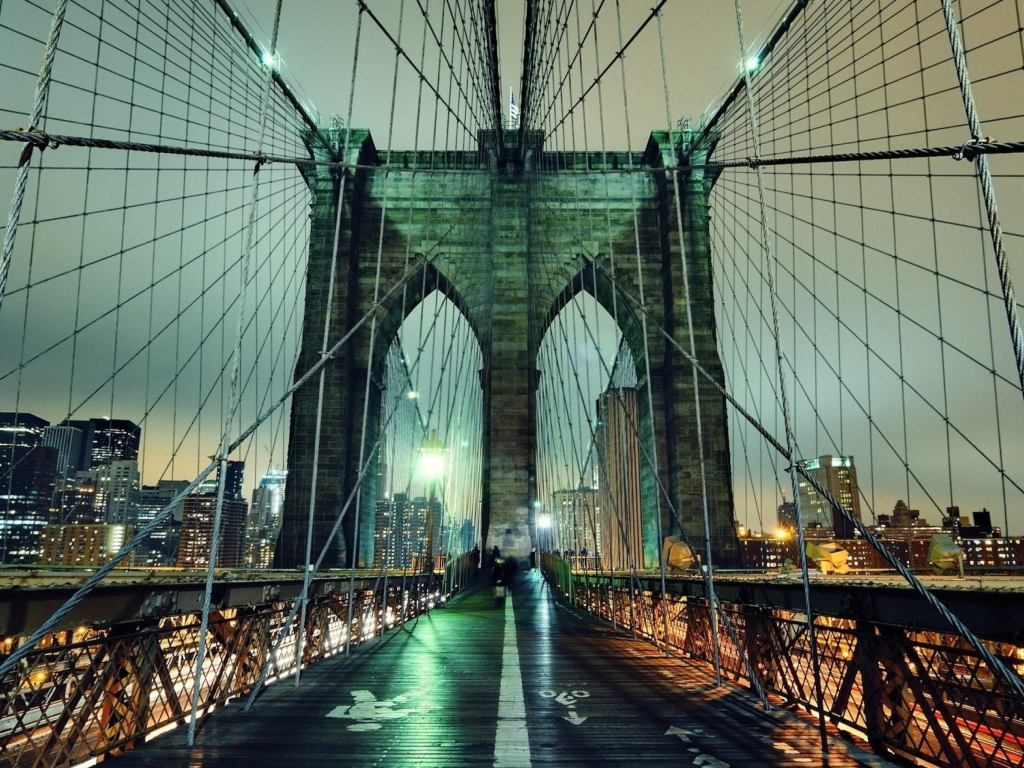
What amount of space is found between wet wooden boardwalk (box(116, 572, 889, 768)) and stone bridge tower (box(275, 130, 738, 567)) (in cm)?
1144

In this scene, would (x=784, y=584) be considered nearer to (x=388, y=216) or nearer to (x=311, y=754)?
(x=311, y=754)

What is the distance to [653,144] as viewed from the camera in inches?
757

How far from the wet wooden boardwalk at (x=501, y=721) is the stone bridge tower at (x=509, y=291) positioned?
1144 centimetres

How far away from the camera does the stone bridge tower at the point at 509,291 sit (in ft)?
57.1

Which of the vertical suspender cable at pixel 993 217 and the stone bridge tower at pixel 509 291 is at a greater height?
the stone bridge tower at pixel 509 291

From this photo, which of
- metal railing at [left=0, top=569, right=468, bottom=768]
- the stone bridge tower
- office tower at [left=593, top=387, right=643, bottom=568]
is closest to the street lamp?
office tower at [left=593, top=387, right=643, bottom=568]

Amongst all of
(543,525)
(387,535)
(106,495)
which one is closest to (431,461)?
(387,535)

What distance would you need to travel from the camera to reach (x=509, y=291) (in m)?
19.1

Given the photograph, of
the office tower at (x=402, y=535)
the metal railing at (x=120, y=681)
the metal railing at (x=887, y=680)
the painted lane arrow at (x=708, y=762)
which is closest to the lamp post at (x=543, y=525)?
the office tower at (x=402, y=535)

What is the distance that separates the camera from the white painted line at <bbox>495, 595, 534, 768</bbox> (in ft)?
10.5

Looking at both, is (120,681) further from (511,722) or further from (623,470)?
(623,470)

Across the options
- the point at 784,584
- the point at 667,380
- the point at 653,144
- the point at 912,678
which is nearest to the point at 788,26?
the point at 653,144

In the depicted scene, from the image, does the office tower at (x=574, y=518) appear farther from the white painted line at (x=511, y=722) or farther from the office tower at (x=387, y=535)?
the white painted line at (x=511, y=722)

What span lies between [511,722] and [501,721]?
0.07m
